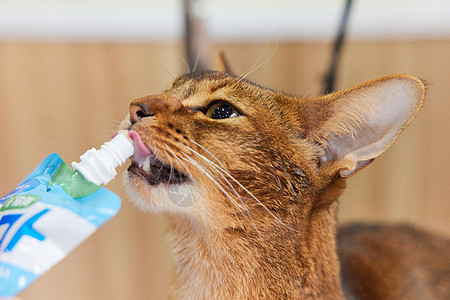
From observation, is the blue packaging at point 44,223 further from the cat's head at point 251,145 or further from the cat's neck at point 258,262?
the cat's neck at point 258,262

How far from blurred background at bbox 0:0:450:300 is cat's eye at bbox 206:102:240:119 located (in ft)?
2.07

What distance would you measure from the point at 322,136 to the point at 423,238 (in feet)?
2.18

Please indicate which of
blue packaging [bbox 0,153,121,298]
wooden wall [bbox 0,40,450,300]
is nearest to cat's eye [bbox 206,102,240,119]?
blue packaging [bbox 0,153,121,298]

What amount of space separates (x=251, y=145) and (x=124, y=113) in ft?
2.42

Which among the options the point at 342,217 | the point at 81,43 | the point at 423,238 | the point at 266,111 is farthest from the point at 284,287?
the point at 81,43

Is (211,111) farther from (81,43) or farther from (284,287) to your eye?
(81,43)

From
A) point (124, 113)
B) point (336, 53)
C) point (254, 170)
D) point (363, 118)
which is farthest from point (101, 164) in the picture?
point (124, 113)

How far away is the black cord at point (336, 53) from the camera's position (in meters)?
0.82

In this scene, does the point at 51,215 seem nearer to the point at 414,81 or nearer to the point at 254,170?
the point at 254,170

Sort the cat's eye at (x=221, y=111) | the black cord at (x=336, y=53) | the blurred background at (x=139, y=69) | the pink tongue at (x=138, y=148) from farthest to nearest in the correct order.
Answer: the blurred background at (x=139, y=69) < the black cord at (x=336, y=53) < the cat's eye at (x=221, y=111) < the pink tongue at (x=138, y=148)

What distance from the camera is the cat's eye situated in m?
0.64

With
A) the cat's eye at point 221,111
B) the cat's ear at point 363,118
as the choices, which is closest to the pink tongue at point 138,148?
the cat's eye at point 221,111

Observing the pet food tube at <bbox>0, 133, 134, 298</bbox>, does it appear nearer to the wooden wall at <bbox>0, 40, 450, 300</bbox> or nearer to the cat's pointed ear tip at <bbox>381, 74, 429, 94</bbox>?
the cat's pointed ear tip at <bbox>381, 74, 429, 94</bbox>

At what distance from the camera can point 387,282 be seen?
0.93 metres
